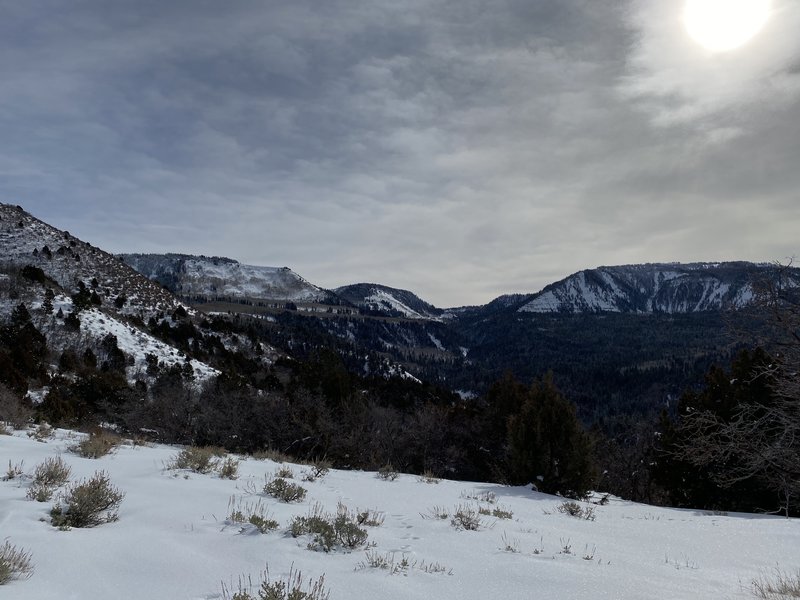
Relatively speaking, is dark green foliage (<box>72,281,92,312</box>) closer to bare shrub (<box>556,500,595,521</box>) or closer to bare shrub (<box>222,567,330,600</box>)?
bare shrub (<box>556,500,595,521</box>)

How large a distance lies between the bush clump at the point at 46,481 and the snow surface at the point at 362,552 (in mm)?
137

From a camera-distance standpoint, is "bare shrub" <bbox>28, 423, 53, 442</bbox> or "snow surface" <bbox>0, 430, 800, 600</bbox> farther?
"bare shrub" <bbox>28, 423, 53, 442</bbox>

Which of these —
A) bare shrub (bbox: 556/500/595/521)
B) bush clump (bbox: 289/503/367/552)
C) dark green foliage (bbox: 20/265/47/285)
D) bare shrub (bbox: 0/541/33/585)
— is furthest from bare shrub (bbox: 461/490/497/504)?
dark green foliage (bbox: 20/265/47/285)

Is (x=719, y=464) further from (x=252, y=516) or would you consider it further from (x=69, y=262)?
(x=69, y=262)

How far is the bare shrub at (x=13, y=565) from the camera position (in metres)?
3.23

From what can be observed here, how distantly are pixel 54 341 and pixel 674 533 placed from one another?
39190 millimetres

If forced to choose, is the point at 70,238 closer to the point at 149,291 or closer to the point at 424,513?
the point at 149,291

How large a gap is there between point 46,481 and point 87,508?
155 centimetres

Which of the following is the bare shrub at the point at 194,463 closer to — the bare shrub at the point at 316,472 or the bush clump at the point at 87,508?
the bare shrub at the point at 316,472

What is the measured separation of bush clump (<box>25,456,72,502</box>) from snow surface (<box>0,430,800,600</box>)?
14 cm

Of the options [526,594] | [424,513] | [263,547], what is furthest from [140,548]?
[424,513]

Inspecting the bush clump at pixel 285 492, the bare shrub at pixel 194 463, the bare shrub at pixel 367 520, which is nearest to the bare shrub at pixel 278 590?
the bare shrub at pixel 367 520

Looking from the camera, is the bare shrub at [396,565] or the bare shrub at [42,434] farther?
the bare shrub at [42,434]

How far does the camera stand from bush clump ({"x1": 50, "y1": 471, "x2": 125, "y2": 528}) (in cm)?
466
